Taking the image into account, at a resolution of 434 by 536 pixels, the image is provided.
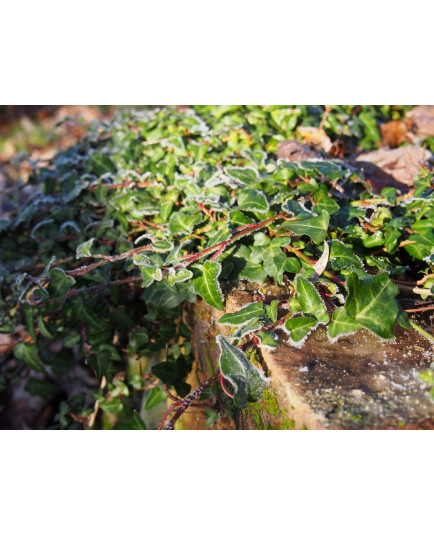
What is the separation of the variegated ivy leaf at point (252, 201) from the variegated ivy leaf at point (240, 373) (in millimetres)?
651

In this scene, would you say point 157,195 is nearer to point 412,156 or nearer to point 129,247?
point 129,247

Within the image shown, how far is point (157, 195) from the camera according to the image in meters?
2.14

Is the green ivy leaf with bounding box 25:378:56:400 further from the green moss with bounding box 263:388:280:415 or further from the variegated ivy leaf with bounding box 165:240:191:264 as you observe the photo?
the green moss with bounding box 263:388:280:415

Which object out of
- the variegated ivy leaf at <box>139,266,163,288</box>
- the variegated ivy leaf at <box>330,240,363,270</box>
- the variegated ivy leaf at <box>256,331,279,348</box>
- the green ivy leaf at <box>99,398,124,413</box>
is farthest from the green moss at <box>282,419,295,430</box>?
the green ivy leaf at <box>99,398,124,413</box>

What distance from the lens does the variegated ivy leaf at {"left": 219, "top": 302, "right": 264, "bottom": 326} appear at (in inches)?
53.3

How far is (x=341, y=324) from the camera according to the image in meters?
1.28

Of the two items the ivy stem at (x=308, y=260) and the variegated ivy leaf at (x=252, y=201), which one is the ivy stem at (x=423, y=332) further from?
the variegated ivy leaf at (x=252, y=201)

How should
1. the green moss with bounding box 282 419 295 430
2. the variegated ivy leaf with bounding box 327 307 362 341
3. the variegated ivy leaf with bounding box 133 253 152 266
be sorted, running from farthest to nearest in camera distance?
the variegated ivy leaf with bounding box 133 253 152 266 → the variegated ivy leaf with bounding box 327 307 362 341 → the green moss with bounding box 282 419 295 430

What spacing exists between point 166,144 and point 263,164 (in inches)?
25.3

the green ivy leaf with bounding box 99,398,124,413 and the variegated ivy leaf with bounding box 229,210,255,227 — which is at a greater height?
the variegated ivy leaf with bounding box 229,210,255,227

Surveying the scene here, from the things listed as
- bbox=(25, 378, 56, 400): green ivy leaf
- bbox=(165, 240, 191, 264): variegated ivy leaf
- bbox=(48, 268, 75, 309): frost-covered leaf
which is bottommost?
bbox=(25, 378, 56, 400): green ivy leaf

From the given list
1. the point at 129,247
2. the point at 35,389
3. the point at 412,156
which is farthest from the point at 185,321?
the point at 412,156

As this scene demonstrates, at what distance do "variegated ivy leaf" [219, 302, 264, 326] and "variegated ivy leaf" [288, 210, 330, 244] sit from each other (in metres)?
0.33

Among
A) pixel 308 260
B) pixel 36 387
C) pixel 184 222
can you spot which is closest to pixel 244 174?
pixel 184 222
